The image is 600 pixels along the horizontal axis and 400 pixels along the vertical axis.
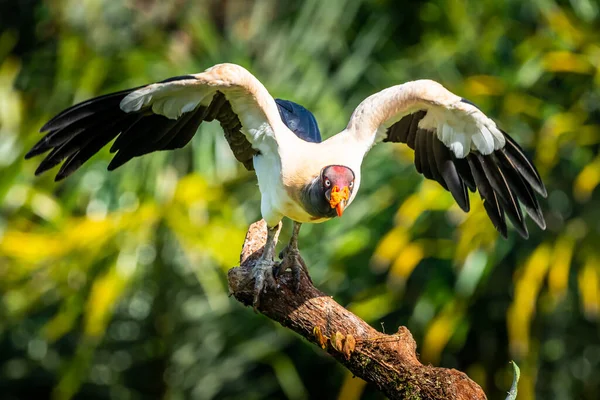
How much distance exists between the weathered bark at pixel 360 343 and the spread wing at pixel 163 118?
29.5 inches

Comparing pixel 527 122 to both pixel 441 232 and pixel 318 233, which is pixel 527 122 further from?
pixel 318 233

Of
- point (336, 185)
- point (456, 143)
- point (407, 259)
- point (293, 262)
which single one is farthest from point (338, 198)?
point (407, 259)

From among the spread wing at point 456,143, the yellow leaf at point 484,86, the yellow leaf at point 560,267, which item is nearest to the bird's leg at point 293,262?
the spread wing at point 456,143

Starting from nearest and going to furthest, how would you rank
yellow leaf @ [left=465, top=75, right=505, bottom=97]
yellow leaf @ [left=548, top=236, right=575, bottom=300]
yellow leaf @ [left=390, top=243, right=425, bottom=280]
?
1. yellow leaf @ [left=548, top=236, right=575, bottom=300]
2. yellow leaf @ [left=390, top=243, right=425, bottom=280]
3. yellow leaf @ [left=465, top=75, right=505, bottom=97]

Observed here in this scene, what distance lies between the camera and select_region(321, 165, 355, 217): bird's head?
442cm

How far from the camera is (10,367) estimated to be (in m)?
9.01

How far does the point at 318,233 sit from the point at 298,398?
1.48m

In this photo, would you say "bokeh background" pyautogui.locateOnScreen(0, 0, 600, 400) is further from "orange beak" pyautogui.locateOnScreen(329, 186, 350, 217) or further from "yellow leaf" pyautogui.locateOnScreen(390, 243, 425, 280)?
"orange beak" pyautogui.locateOnScreen(329, 186, 350, 217)

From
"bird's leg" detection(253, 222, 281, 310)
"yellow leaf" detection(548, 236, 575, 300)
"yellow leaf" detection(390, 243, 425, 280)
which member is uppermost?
"bird's leg" detection(253, 222, 281, 310)

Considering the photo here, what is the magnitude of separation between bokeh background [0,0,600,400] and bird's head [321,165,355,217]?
8.59 feet

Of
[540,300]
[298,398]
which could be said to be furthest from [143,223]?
[540,300]

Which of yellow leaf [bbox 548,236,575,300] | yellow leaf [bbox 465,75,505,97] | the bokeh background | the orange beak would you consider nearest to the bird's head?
the orange beak

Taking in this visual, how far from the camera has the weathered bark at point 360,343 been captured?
12.9ft

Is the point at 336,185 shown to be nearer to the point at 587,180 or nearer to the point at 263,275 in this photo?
the point at 263,275
